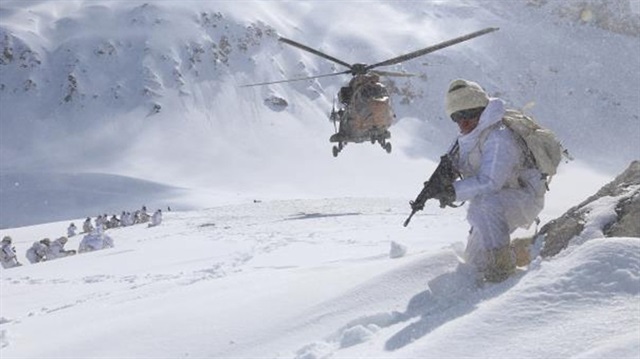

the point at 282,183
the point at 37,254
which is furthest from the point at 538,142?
the point at 282,183

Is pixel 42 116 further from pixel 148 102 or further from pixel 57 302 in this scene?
pixel 57 302

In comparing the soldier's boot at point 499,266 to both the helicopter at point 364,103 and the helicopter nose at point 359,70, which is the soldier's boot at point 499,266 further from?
the helicopter nose at point 359,70

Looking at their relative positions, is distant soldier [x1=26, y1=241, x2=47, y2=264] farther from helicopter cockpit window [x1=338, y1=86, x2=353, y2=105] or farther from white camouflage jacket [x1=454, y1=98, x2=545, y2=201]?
white camouflage jacket [x1=454, y1=98, x2=545, y2=201]

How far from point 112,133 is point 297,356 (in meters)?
68.4

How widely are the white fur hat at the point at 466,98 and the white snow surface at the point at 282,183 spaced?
0.93 meters

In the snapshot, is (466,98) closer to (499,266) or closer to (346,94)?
(499,266)

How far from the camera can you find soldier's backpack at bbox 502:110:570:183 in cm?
413

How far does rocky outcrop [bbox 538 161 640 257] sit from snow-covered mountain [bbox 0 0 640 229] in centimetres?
5143

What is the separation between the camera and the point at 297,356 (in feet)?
11.9

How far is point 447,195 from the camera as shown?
410cm

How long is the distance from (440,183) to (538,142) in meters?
0.58

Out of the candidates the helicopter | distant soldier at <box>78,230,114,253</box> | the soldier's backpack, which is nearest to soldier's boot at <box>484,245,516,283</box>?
the soldier's backpack

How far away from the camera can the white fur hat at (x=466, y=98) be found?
424 centimetres

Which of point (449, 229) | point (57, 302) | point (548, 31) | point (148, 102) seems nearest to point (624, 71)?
point (548, 31)
